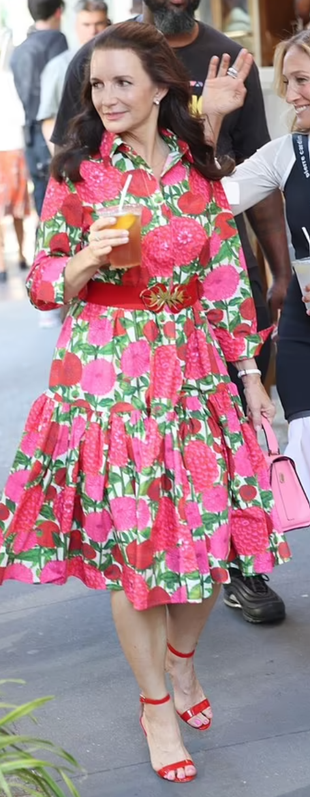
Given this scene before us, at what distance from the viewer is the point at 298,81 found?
4.05 m

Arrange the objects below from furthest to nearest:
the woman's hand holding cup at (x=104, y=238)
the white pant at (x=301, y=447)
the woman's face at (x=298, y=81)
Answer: the white pant at (x=301, y=447) < the woman's face at (x=298, y=81) < the woman's hand holding cup at (x=104, y=238)

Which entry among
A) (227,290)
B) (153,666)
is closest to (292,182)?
(227,290)

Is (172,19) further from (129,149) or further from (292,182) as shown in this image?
(129,149)

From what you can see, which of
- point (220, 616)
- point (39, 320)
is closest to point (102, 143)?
point (220, 616)

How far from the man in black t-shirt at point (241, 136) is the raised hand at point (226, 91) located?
21 centimetres

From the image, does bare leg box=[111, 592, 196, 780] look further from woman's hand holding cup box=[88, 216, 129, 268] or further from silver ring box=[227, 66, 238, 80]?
silver ring box=[227, 66, 238, 80]

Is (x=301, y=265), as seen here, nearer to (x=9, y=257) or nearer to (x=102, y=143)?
(x=102, y=143)

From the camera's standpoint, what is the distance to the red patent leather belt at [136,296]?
3431mm

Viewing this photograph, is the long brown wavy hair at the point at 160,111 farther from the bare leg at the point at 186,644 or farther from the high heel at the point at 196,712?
the high heel at the point at 196,712

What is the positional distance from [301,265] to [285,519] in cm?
72

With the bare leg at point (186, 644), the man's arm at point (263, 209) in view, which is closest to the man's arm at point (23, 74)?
the man's arm at point (263, 209)

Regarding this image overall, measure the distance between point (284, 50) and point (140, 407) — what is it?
1329mm

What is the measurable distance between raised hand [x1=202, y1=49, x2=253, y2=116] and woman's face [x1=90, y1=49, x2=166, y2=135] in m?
0.67

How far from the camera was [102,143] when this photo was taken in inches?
136
